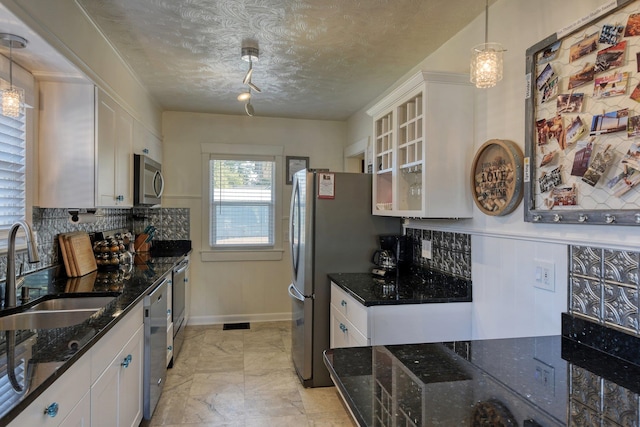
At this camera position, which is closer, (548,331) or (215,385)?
(548,331)

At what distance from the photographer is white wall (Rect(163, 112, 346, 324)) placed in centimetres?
437

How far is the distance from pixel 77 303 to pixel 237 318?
2682mm

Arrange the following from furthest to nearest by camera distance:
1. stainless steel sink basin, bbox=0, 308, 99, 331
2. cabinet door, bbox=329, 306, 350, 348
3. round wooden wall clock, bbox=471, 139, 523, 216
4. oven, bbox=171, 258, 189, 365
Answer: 1. oven, bbox=171, 258, 189, 365
2. cabinet door, bbox=329, 306, 350, 348
3. round wooden wall clock, bbox=471, 139, 523, 216
4. stainless steel sink basin, bbox=0, 308, 99, 331

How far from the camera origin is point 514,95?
72.7 inches

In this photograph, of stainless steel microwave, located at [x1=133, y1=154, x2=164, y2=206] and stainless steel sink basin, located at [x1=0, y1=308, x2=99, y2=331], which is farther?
stainless steel microwave, located at [x1=133, y1=154, x2=164, y2=206]

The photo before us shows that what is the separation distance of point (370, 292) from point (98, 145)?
1.87 meters

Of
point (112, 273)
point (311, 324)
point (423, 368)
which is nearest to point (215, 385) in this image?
point (311, 324)

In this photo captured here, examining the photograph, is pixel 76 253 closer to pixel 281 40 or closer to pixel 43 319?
pixel 43 319

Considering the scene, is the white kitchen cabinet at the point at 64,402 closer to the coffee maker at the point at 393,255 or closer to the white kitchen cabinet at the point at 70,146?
the white kitchen cabinet at the point at 70,146

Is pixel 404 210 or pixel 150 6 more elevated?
pixel 150 6

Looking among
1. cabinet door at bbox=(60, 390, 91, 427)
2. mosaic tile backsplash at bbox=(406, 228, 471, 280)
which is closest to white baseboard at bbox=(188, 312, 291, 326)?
mosaic tile backsplash at bbox=(406, 228, 471, 280)

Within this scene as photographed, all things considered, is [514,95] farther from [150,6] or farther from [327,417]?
[327,417]

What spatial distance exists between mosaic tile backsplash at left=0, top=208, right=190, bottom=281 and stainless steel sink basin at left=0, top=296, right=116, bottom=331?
0.25 metres

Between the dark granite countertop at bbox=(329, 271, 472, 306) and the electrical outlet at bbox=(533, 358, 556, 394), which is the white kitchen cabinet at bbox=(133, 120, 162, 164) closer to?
the dark granite countertop at bbox=(329, 271, 472, 306)
